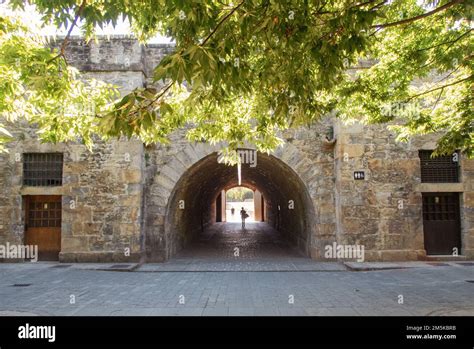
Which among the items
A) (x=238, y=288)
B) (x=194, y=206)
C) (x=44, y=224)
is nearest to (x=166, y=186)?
(x=44, y=224)

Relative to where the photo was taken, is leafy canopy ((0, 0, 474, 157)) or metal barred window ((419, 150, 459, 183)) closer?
leafy canopy ((0, 0, 474, 157))

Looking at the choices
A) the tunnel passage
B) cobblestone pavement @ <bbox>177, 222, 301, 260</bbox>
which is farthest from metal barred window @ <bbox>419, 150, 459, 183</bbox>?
cobblestone pavement @ <bbox>177, 222, 301, 260</bbox>

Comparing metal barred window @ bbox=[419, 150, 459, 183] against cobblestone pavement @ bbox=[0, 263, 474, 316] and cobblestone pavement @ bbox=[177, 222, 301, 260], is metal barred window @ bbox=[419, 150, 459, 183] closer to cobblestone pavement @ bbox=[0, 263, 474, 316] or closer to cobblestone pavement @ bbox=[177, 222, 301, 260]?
cobblestone pavement @ bbox=[0, 263, 474, 316]

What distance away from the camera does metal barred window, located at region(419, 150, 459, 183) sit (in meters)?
10.0

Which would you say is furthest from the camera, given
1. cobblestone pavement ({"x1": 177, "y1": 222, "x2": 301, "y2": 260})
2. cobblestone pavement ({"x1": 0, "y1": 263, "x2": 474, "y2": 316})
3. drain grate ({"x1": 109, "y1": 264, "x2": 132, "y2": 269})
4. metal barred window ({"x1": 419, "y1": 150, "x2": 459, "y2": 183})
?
cobblestone pavement ({"x1": 177, "y1": 222, "x2": 301, "y2": 260})

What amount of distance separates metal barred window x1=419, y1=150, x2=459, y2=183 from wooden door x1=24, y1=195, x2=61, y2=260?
10.0 m

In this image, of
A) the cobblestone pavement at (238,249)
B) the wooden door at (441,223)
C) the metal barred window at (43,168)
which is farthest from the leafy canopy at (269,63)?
the cobblestone pavement at (238,249)

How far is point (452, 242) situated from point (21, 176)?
465 inches

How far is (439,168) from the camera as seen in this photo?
32.9 feet

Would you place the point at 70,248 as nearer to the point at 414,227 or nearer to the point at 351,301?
the point at 351,301

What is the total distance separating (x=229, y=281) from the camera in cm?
766

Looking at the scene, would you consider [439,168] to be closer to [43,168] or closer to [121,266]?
[121,266]

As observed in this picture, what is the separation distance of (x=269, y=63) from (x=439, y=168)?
7.65m

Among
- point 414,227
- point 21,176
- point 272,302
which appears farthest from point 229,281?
point 21,176
